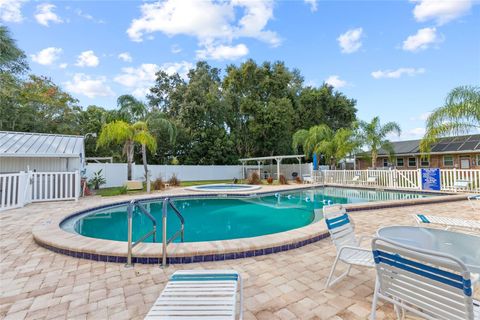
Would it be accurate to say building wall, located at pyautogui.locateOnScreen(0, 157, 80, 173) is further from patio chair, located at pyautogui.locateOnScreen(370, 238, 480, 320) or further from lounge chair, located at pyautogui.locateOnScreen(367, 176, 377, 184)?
lounge chair, located at pyautogui.locateOnScreen(367, 176, 377, 184)

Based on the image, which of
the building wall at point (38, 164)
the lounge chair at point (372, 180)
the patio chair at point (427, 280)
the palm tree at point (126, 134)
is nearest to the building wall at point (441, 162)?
the lounge chair at point (372, 180)

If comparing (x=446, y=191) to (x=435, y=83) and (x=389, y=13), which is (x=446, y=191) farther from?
(x=389, y=13)

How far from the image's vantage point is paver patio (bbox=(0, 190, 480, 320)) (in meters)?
2.48

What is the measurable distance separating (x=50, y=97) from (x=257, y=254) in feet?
76.5

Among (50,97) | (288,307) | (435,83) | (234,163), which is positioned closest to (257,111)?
(234,163)

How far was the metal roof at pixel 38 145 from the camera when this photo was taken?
10.4 m

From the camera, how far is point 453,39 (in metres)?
11.1

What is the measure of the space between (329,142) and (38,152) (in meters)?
18.3

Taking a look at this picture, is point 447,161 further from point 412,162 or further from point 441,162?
point 412,162

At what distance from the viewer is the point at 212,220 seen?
8.55 m

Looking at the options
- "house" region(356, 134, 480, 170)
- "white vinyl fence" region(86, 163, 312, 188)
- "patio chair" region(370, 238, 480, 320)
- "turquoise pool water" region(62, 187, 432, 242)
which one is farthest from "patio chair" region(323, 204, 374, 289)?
"house" region(356, 134, 480, 170)

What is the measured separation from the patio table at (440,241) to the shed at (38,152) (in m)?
12.5

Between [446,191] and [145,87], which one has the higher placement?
[145,87]

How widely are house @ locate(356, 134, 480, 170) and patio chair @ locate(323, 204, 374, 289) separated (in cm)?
1915
